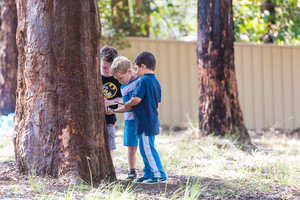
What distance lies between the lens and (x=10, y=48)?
8.66 metres

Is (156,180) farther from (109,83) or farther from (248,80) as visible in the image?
(248,80)

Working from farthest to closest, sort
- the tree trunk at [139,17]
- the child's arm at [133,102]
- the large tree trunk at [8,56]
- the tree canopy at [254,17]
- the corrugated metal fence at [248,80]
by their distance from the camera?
the tree trunk at [139,17] < the tree canopy at [254,17] < the corrugated metal fence at [248,80] < the large tree trunk at [8,56] < the child's arm at [133,102]

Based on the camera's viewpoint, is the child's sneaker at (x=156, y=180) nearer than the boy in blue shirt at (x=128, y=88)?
Yes

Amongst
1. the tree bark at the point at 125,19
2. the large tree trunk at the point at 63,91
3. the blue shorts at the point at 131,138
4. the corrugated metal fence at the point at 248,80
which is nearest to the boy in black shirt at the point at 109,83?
the blue shorts at the point at 131,138

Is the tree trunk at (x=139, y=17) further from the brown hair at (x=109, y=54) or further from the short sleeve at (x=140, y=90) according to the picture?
the short sleeve at (x=140, y=90)

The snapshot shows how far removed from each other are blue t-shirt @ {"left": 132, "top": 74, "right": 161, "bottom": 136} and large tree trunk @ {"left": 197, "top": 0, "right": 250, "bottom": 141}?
10.3 feet

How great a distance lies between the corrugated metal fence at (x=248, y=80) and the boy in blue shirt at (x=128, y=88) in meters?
5.36

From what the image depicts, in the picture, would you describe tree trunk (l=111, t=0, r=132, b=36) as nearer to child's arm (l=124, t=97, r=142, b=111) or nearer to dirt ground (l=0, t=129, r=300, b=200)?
child's arm (l=124, t=97, r=142, b=111)

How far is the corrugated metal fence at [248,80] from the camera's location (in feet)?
32.9

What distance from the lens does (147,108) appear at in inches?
163

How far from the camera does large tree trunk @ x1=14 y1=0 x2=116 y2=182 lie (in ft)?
12.2

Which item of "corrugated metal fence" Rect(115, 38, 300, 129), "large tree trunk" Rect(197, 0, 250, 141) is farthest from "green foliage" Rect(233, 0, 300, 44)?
"large tree trunk" Rect(197, 0, 250, 141)

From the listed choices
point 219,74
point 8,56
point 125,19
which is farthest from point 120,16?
point 219,74

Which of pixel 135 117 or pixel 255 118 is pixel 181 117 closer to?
pixel 255 118
